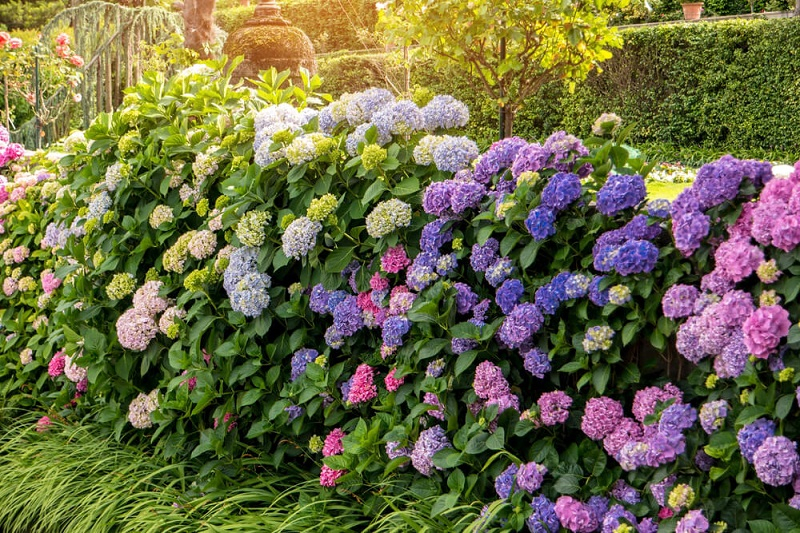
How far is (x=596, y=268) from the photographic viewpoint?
6.98 feet

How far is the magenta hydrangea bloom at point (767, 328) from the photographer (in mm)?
1793

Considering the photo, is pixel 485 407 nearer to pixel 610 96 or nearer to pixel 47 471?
pixel 47 471

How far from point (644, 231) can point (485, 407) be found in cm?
62

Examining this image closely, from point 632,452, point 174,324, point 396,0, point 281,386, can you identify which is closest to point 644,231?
point 632,452

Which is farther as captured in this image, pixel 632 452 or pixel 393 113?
pixel 393 113

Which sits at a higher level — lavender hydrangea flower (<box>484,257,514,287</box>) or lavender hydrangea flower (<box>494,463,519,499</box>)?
lavender hydrangea flower (<box>484,257,514,287</box>)

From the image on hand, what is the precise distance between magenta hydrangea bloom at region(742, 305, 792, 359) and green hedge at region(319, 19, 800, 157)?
9.46m

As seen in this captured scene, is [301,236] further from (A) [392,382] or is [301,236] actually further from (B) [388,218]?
(A) [392,382]

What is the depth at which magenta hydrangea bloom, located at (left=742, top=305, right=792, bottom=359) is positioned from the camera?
179 cm

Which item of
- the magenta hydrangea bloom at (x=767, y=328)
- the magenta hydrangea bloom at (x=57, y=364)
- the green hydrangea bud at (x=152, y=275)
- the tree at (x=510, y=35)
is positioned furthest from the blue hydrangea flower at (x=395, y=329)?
the tree at (x=510, y=35)

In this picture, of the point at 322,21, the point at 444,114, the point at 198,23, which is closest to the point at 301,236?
the point at 444,114

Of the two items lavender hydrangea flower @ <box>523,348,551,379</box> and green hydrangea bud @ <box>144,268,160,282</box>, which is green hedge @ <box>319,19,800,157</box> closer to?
green hydrangea bud @ <box>144,268,160,282</box>

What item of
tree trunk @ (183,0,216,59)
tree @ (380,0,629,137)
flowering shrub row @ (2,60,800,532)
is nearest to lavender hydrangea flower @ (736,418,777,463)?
flowering shrub row @ (2,60,800,532)

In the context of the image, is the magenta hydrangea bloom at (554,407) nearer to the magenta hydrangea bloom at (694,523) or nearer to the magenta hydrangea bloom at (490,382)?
the magenta hydrangea bloom at (490,382)
